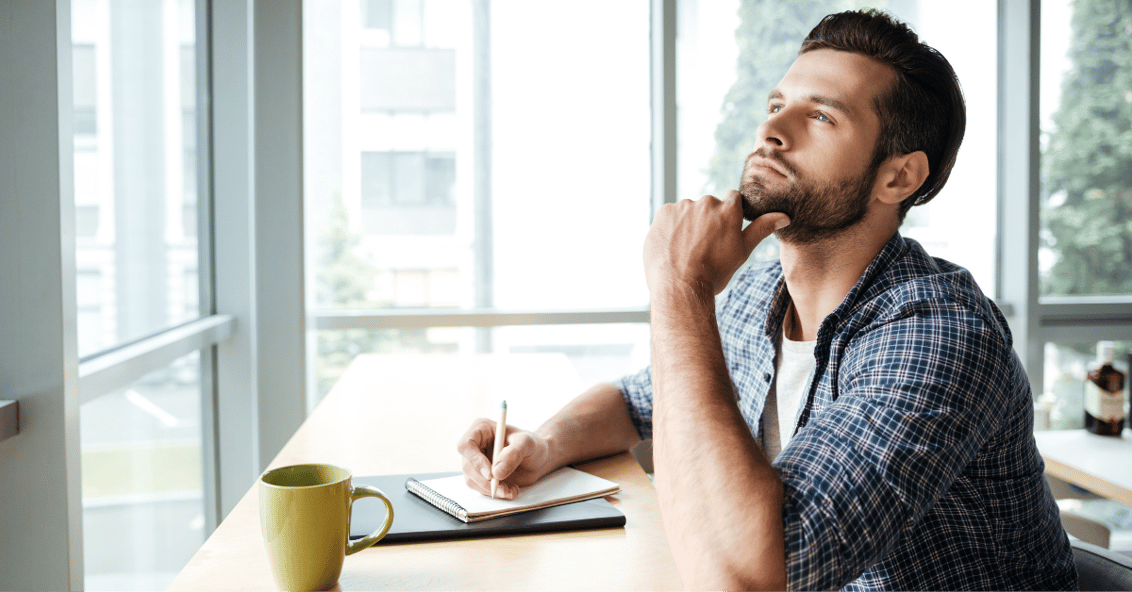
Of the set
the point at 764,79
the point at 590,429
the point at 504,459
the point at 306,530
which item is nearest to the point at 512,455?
the point at 504,459

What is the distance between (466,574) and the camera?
2.76 feet

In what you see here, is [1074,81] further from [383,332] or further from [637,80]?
[383,332]

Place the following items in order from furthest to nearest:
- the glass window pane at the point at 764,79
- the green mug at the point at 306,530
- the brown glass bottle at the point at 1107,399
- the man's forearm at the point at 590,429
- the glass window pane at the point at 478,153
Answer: the glass window pane at the point at 764,79 → the glass window pane at the point at 478,153 → the brown glass bottle at the point at 1107,399 → the man's forearm at the point at 590,429 → the green mug at the point at 306,530

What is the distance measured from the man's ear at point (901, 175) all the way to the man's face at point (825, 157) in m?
0.02

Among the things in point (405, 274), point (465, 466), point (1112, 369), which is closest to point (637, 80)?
point (405, 274)

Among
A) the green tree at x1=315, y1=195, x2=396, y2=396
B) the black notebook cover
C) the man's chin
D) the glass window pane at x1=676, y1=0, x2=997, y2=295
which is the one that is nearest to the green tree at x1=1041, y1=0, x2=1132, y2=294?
the glass window pane at x1=676, y1=0, x2=997, y2=295

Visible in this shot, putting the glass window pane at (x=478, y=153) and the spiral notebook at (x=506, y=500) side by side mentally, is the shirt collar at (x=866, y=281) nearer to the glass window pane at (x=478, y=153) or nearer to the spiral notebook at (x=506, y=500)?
the spiral notebook at (x=506, y=500)

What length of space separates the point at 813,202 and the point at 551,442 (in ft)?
1.79

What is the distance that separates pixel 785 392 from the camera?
128 cm

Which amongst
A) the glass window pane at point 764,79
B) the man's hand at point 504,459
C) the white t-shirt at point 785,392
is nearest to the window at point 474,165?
the glass window pane at point 764,79

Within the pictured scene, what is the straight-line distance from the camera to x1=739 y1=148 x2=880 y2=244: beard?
1.21 metres

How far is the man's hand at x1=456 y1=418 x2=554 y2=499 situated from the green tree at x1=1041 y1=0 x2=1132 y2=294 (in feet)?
9.95

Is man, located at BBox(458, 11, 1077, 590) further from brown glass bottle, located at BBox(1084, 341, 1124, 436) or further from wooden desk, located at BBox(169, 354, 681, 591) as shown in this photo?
brown glass bottle, located at BBox(1084, 341, 1124, 436)

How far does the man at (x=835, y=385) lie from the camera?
0.83 metres
